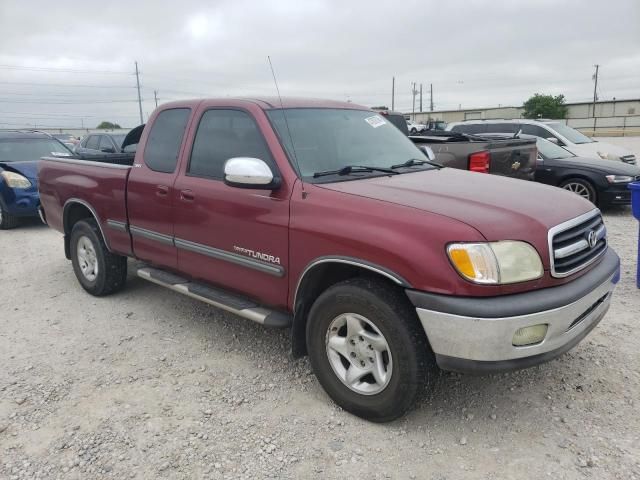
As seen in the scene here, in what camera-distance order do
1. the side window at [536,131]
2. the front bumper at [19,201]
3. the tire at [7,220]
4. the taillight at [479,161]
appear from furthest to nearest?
the side window at [536,131] < the tire at [7,220] < the front bumper at [19,201] < the taillight at [479,161]

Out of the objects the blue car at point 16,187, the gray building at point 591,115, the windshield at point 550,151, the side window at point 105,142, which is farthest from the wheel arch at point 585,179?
the gray building at point 591,115

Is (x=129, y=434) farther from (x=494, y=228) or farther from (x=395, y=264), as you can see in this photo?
(x=494, y=228)

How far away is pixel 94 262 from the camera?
17.7 feet

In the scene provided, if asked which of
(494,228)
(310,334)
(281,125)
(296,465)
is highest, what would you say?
(281,125)

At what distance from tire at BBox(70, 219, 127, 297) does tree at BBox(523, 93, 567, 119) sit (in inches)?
2525

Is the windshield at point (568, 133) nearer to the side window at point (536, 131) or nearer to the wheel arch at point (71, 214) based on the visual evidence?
the side window at point (536, 131)

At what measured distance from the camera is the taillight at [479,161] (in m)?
6.88

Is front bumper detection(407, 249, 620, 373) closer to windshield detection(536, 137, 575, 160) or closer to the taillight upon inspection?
the taillight

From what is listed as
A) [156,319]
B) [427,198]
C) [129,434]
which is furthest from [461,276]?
[156,319]

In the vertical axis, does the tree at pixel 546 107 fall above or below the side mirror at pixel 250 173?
above

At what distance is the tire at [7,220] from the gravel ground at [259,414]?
525cm

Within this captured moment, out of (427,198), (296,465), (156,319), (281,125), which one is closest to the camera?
(296,465)

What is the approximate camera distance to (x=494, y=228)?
2.66 meters

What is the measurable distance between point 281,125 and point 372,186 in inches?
33.5
